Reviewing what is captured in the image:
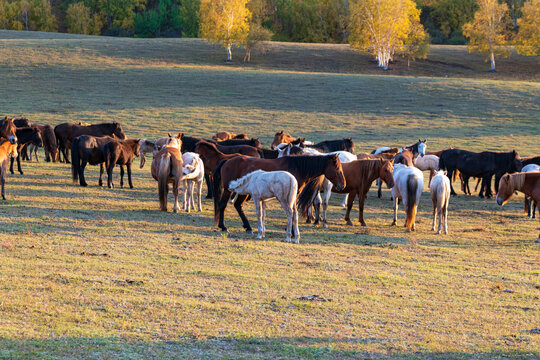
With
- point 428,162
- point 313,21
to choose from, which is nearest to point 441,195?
point 428,162

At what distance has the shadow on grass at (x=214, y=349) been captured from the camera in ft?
20.5

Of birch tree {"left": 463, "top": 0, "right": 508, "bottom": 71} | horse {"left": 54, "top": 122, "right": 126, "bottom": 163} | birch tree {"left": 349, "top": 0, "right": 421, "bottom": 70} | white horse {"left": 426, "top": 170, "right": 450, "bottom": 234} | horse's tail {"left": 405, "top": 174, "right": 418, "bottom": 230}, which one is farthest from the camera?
birch tree {"left": 349, "top": 0, "right": 421, "bottom": 70}

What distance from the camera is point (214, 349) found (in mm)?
6703

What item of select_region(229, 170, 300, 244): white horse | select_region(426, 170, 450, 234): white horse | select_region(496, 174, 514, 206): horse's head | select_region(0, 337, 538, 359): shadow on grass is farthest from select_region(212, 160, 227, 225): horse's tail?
select_region(496, 174, 514, 206): horse's head

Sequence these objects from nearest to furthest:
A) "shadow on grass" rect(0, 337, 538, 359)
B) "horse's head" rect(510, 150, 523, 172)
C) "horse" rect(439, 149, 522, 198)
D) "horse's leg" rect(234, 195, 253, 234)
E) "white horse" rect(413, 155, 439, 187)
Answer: "shadow on grass" rect(0, 337, 538, 359) → "horse's leg" rect(234, 195, 253, 234) → "horse's head" rect(510, 150, 523, 172) → "horse" rect(439, 149, 522, 198) → "white horse" rect(413, 155, 439, 187)

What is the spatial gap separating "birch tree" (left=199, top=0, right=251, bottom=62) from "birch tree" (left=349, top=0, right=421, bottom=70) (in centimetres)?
1303

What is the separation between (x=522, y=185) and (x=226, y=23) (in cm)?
5542

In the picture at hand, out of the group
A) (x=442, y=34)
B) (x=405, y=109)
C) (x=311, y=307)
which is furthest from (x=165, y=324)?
(x=442, y=34)

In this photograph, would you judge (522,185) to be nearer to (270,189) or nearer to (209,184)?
(270,189)

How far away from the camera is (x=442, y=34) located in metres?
90.2

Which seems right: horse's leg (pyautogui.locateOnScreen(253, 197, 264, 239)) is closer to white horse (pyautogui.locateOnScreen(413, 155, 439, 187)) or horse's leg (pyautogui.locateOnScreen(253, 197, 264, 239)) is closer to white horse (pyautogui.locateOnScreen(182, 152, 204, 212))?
white horse (pyautogui.locateOnScreen(182, 152, 204, 212))

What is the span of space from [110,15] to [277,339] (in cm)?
10329

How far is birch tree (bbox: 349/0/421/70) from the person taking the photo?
219 ft

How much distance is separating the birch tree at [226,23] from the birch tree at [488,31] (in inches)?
1015
